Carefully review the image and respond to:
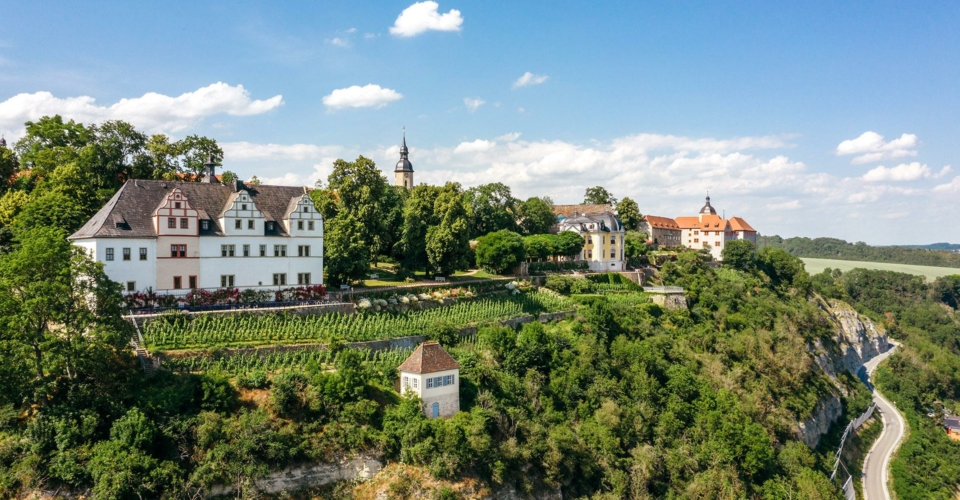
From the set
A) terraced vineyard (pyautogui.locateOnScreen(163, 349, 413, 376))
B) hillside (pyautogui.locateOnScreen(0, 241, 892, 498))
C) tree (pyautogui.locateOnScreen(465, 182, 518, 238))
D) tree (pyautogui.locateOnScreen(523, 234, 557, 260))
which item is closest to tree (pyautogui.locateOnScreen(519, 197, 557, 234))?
tree (pyautogui.locateOnScreen(465, 182, 518, 238))

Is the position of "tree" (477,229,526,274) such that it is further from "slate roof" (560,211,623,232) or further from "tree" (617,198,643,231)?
"tree" (617,198,643,231)

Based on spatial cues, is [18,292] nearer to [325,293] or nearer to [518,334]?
[325,293]

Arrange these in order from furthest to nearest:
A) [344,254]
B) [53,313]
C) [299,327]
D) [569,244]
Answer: [569,244], [344,254], [299,327], [53,313]

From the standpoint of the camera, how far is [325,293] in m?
45.0

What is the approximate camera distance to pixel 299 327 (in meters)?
40.1

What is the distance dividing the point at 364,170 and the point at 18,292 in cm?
2936

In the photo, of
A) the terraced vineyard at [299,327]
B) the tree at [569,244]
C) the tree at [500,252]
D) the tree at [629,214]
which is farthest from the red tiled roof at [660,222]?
the terraced vineyard at [299,327]

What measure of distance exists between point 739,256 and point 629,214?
17.8 m

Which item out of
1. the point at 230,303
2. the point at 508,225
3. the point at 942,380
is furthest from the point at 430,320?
the point at 942,380

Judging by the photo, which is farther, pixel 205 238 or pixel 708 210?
pixel 708 210

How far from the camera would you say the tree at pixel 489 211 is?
254ft

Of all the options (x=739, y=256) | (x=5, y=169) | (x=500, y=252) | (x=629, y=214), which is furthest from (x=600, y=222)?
(x=5, y=169)

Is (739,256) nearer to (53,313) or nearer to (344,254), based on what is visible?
(344,254)

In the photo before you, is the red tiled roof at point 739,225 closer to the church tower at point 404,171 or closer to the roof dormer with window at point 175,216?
the church tower at point 404,171
